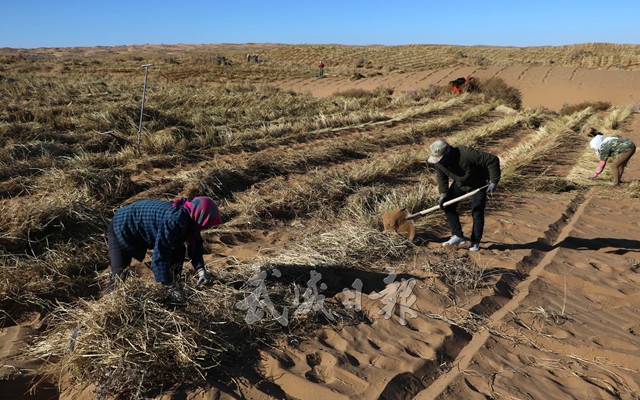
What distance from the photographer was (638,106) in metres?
20.2

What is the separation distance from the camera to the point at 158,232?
129 inches

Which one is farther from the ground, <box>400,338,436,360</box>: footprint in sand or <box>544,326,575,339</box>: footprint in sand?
<box>400,338,436,360</box>: footprint in sand

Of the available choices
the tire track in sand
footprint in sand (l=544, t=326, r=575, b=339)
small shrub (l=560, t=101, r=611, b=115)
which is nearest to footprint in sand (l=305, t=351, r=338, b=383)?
the tire track in sand

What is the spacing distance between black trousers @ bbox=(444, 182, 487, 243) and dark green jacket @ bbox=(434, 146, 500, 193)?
110 mm

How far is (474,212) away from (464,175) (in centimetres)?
41

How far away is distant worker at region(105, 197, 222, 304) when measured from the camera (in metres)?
3.26

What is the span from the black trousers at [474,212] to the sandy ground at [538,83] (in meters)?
20.1

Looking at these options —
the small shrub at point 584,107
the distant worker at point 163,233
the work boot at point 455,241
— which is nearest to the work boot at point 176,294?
the distant worker at point 163,233

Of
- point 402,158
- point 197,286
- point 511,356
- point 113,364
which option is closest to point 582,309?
point 511,356

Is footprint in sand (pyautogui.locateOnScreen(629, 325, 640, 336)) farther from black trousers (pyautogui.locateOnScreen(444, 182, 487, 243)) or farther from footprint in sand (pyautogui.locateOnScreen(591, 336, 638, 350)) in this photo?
black trousers (pyautogui.locateOnScreen(444, 182, 487, 243))

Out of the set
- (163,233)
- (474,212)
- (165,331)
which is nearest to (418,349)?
(165,331)

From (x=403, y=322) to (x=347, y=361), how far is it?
73 cm

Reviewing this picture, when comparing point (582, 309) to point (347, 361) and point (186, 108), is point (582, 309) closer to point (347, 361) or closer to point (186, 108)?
point (347, 361)

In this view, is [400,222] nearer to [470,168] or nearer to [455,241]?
[455,241]
